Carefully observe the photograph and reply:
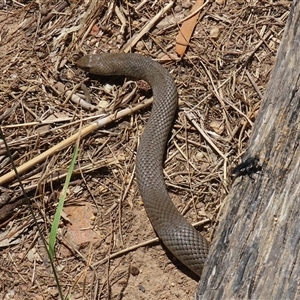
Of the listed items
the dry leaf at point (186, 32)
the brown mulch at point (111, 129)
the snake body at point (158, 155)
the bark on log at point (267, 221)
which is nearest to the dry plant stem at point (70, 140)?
the brown mulch at point (111, 129)

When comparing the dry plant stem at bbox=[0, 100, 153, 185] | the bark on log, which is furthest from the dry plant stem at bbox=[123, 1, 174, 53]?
the bark on log

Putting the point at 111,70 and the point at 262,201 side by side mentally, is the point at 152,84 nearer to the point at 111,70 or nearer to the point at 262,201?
the point at 111,70

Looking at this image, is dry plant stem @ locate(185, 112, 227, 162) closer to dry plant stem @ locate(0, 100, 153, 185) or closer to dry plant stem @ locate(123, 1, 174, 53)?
dry plant stem @ locate(0, 100, 153, 185)

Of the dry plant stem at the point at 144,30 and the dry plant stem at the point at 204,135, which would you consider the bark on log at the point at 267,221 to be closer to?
the dry plant stem at the point at 204,135

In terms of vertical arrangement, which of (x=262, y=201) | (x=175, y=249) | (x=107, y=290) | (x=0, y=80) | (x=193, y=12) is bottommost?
(x=107, y=290)

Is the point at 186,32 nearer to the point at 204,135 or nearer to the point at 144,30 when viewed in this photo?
the point at 144,30

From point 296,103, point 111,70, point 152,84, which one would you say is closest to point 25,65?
point 111,70
